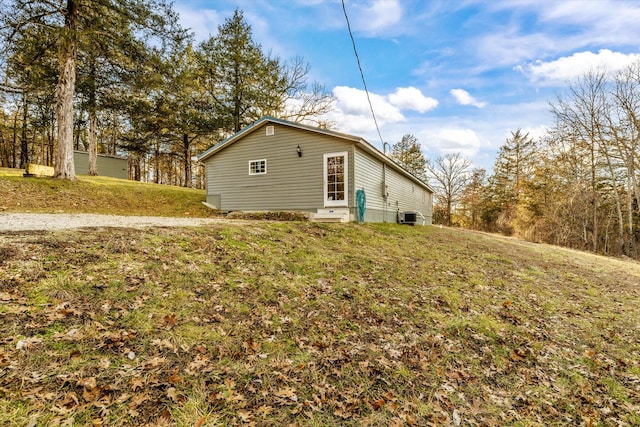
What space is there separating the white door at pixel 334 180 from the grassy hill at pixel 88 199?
5673mm

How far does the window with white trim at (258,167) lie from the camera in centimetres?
1277

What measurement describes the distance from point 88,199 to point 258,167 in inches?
258

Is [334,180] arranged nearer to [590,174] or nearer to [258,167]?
[258,167]

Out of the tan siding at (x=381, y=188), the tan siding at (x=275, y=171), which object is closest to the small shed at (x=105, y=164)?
the tan siding at (x=275, y=171)

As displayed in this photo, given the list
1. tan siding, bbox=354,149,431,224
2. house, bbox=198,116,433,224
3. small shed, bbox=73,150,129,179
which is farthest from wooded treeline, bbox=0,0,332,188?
tan siding, bbox=354,149,431,224

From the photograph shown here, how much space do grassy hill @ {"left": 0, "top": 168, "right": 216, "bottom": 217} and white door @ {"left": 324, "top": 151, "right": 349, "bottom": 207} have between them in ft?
18.6

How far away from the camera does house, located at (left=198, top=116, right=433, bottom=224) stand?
11.3 meters

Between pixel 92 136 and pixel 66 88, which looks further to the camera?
pixel 92 136

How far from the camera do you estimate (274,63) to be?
72.6 ft

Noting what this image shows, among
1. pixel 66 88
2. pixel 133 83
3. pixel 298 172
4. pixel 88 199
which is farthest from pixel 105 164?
pixel 298 172

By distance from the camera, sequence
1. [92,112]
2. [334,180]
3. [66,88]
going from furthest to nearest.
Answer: [92,112], [334,180], [66,88]

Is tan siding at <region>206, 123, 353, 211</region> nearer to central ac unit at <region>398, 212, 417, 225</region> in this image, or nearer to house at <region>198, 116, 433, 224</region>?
house at <region>198, 116, 433, 224</region>

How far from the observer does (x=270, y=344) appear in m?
3.12

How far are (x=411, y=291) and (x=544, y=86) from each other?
19.7 meters
